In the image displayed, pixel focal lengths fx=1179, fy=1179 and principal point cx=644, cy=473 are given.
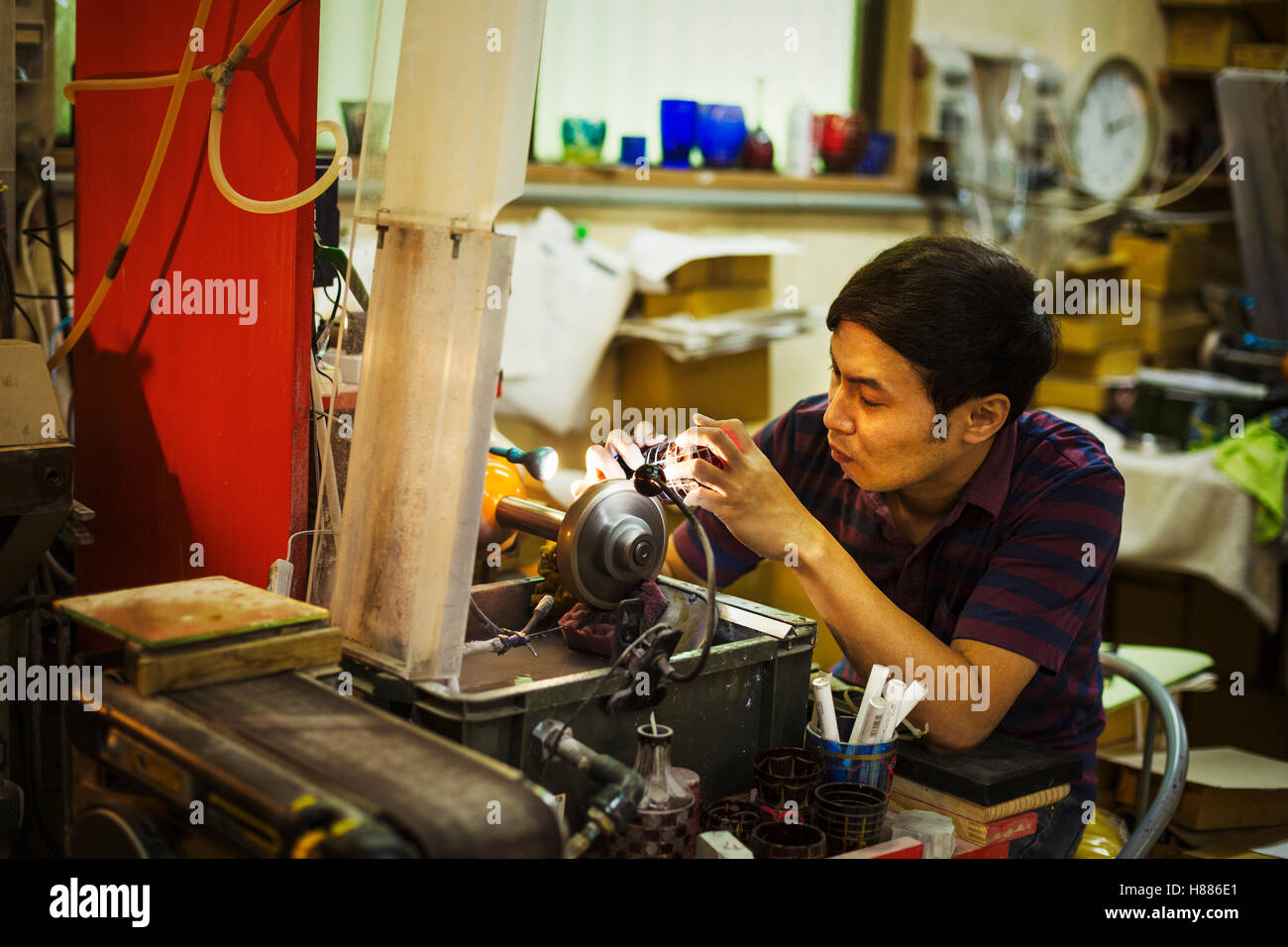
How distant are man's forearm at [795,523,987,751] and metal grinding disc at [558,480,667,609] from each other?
0.29 meters

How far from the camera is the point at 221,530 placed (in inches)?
64.7

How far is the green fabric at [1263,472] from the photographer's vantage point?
137 inches

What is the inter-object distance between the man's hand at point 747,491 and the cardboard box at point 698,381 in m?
1.98

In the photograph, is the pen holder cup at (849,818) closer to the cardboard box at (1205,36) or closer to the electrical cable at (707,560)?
the electrical cable at (707,560)

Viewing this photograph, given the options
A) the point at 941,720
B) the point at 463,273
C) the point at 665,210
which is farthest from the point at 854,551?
the point at 665,210

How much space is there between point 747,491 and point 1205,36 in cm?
521

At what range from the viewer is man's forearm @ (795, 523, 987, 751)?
1.54 m

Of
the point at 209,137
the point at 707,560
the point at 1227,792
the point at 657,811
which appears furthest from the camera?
the point at 1227,792

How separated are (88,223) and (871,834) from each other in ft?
5.10

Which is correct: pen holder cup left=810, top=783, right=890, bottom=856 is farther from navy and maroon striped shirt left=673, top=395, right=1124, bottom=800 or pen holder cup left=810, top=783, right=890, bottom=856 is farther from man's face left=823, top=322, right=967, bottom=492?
A: man's face left=823, top=322, right=967, bottom=492

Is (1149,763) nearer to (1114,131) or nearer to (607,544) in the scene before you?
(607,544)

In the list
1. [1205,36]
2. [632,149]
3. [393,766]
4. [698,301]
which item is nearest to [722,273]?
[698,301]

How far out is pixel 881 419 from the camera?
1.62 metres
